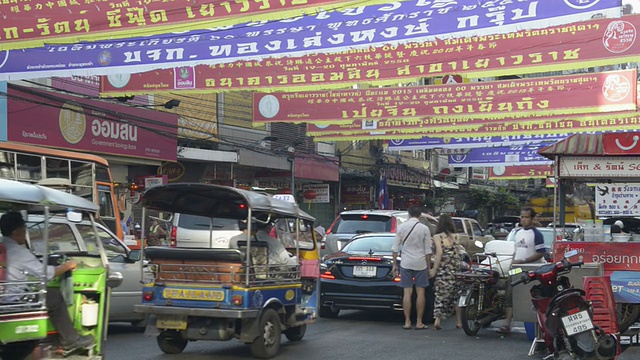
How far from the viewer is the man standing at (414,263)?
41.2ft

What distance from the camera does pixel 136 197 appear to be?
77.8 feet

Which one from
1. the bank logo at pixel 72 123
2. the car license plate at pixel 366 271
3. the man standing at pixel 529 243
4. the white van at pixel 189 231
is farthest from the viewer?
the bank logo at pixel 72 123

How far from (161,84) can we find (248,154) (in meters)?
12.7

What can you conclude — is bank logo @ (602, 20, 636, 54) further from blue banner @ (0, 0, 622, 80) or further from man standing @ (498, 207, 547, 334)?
blue banner @ (0, 0, 622, 80)

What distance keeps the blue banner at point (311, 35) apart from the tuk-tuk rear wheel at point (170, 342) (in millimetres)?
3808

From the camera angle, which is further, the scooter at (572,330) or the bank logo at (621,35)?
the bank logo at (621,35)

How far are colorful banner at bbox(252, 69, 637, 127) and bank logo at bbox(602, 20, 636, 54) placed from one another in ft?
13.2

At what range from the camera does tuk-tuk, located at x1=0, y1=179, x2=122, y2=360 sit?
6477mm

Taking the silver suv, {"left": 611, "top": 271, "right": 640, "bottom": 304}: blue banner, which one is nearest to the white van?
the silver suv

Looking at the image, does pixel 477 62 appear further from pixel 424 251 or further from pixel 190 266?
pixel 190 266

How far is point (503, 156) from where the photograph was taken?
96.0ft

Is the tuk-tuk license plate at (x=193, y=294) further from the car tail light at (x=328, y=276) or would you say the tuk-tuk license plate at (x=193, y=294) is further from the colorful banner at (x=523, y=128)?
the colorful banner at (x=523, y=128)

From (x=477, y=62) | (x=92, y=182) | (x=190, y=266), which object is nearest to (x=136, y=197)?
(x=92, y=182)

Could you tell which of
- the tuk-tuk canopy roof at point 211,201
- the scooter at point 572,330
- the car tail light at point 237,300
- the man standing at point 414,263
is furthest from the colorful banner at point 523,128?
the car tail light at point 237,300
